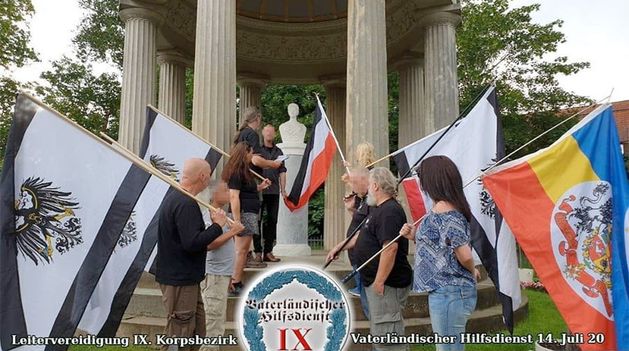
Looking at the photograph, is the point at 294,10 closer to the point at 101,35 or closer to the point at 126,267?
the point at 126,267

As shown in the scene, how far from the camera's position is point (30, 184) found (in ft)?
12.0

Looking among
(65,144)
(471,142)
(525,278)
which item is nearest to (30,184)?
(65,144)

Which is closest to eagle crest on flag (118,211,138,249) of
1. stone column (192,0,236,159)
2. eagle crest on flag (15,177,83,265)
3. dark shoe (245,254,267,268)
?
eagle crest on flag (15,177,83,265)

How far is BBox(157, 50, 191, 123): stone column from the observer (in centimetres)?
1408

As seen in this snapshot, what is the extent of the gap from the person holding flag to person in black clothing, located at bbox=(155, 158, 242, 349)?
1676mm

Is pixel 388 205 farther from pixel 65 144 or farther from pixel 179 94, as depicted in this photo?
pixel 179 94

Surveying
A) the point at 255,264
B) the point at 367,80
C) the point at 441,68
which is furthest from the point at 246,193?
the point at 441,68

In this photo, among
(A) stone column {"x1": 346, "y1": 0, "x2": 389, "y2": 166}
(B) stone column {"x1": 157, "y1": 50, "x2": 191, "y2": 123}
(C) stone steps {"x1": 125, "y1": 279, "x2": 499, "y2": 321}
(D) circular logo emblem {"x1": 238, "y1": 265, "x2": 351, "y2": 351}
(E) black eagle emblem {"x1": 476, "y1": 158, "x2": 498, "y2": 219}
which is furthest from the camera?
(B) stone column {"x1": 157, "y1": 50, "x2": 191, "y2": 123}

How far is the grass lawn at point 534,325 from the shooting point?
6.19m

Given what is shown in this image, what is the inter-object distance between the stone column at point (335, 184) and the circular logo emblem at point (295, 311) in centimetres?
1111

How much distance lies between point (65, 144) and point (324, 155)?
4.69m

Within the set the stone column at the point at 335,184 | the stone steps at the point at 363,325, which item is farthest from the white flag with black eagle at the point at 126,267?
the stone column at the point at 335,184

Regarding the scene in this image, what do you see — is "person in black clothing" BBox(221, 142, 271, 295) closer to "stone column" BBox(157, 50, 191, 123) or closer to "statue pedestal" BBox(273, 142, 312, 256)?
"statue pedestal" BBox(273, 142, 312, 256)

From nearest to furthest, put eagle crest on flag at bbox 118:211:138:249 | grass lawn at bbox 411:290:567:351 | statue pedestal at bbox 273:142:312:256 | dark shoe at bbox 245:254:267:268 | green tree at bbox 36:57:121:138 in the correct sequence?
eagle crest on flag at bbox 118:211:138:249 → grass lawn at bbox 411:290:567:351 → dark shoe at bbox 245:254:267:268 → statue pedestal at bbox 273:142:312:256 → green tree at bbox 36:57:121:138
